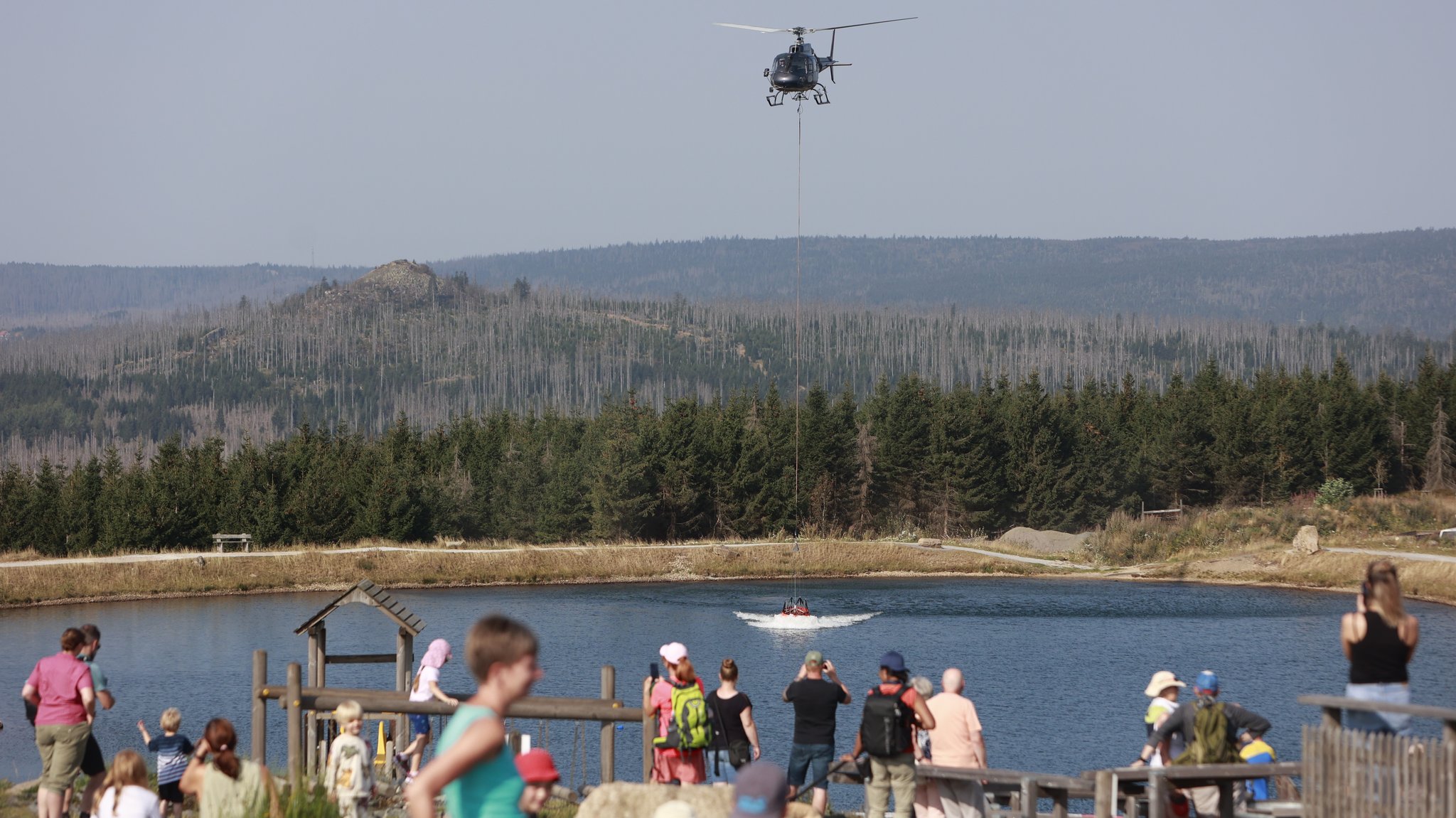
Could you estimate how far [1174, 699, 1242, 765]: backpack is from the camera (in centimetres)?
1194

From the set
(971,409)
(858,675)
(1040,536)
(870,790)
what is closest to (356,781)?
(870,790)

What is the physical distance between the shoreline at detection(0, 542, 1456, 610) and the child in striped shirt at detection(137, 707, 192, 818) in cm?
4887

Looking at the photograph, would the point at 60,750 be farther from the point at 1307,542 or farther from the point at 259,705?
the point at 1307,542

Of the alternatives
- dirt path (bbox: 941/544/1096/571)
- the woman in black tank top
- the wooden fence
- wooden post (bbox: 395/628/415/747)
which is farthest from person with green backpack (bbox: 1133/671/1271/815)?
dirt path (bbox: 941/544/1096/571)

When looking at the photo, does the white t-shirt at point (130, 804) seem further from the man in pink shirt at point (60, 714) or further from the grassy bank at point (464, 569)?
the grassy bank at point (464, 569)

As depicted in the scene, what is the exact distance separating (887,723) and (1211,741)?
103 inches

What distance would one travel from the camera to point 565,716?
41.9 ft

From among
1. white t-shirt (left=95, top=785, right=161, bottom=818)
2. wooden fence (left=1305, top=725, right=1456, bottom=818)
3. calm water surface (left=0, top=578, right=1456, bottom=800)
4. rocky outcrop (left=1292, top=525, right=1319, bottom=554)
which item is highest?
wooden fence (left=1305, top=725, right=1456, bottom=818)

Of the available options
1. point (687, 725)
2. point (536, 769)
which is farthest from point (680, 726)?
point (536, 769)

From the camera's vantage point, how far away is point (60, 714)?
41.4ft

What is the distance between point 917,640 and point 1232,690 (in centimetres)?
1275

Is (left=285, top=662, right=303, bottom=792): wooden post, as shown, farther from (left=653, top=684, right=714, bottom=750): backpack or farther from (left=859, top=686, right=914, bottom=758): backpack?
(left=859, top=686, right=914, bottom=758): backpack

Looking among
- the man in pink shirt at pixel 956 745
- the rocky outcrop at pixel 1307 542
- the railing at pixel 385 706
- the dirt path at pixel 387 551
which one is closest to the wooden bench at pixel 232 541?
the dirt path at pixel 387 551

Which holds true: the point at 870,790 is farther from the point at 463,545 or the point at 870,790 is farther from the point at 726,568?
the point at 463,545
